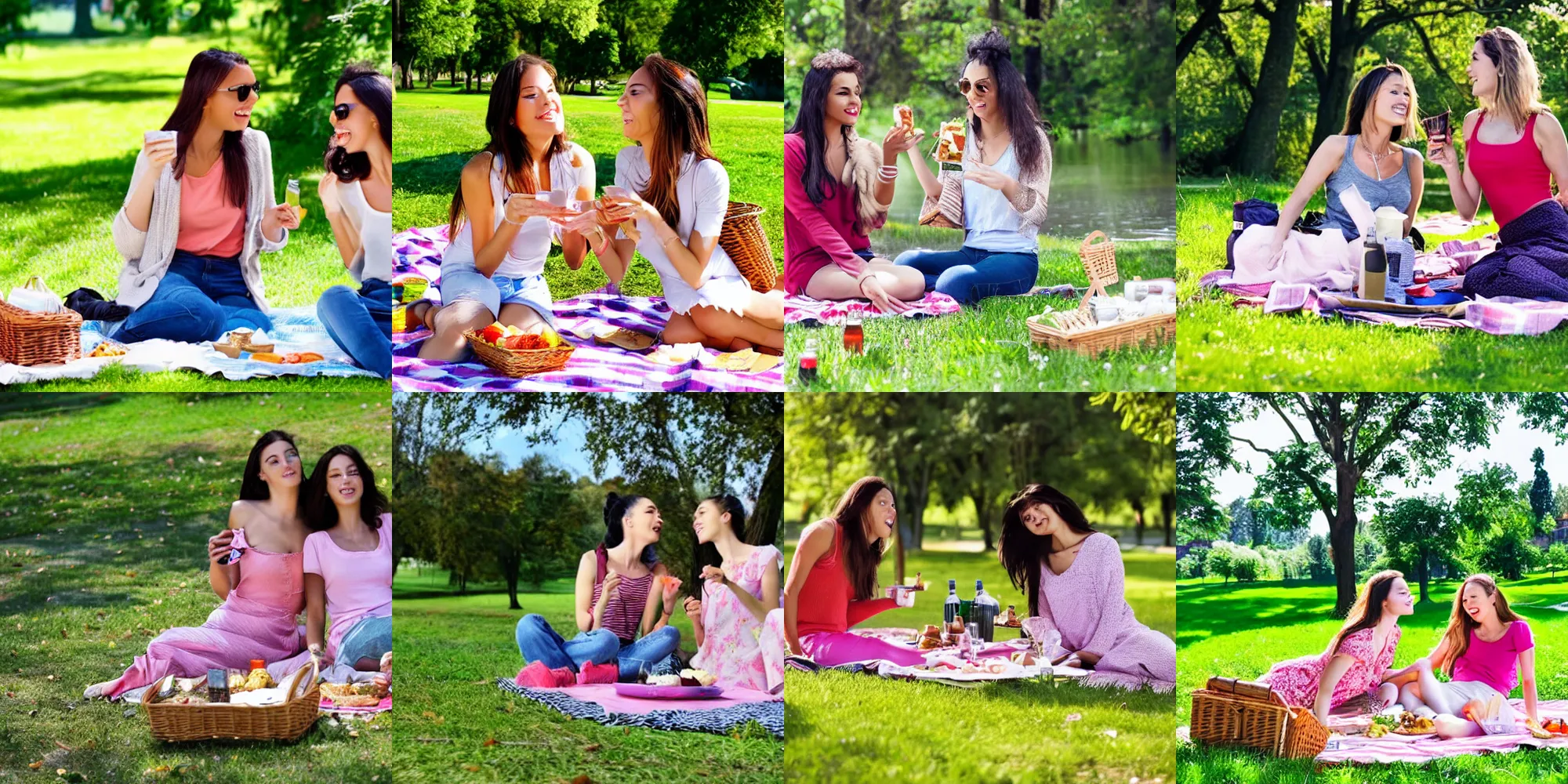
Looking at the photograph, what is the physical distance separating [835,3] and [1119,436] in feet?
8.87

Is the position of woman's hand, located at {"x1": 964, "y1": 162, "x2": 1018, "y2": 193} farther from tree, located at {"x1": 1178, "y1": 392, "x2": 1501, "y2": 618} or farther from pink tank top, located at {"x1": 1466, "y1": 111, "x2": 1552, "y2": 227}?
pink tank top, located at {"x1": 1466, "y1": 111, "x2": 1552, "y2": 227}

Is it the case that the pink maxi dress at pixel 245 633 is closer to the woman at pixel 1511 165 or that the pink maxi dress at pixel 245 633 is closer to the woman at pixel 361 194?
the woman at pixel 361 194

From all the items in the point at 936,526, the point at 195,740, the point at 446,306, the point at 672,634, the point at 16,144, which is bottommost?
the point at 195,740

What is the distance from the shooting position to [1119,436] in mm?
7719

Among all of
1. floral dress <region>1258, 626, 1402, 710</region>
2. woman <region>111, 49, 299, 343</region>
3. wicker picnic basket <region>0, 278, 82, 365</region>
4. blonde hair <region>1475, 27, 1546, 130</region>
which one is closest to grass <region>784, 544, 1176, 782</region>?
floral dress <region>1258, 626, 1402, 710</region>

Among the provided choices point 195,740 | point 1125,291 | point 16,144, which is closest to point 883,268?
point 1125,291

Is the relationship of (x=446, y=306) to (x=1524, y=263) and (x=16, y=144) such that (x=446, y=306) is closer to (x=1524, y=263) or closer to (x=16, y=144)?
(x=16, y=144)

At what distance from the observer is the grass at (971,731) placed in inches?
288

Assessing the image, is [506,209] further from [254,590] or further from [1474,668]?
[1474,668]

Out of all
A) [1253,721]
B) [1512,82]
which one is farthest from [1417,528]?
[1512,82]

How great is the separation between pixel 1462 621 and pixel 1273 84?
3168mm

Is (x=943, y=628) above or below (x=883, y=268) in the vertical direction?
below

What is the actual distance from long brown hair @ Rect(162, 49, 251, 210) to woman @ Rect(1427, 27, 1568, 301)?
256 inches

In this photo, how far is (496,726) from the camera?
7.49 m
